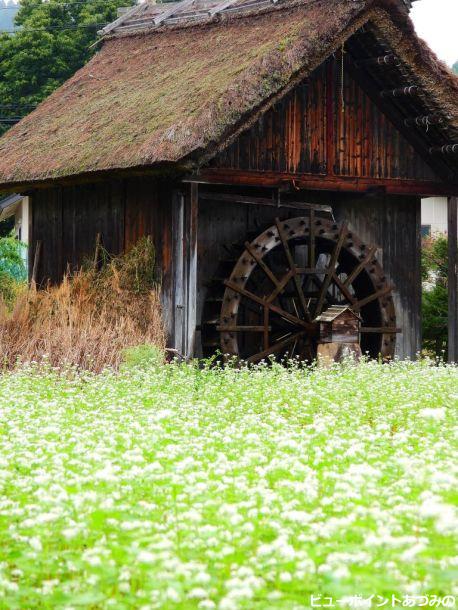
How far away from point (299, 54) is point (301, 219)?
2420 mm

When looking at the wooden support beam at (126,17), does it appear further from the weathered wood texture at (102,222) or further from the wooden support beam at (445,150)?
the wooden support beam at (445,150)

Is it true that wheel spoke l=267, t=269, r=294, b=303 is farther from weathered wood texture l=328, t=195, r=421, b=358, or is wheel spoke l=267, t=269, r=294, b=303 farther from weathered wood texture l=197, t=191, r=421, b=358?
weathered wood texture l=328, t=195, r=421, b=358

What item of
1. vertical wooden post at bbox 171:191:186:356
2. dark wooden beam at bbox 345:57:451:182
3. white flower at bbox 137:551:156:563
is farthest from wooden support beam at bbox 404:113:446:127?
white flower at bbox 137:551:156:563

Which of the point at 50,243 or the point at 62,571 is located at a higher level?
the point at 50,243

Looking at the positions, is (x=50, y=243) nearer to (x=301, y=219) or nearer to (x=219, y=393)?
(x=301, y=219)

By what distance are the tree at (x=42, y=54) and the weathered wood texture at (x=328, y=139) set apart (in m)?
18.3

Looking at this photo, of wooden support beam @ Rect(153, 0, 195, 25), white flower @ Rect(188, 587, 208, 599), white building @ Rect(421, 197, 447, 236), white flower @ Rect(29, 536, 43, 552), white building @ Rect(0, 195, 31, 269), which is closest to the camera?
white flower @ Rect(188, 587, 208, 599)

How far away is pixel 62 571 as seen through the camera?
4789mm

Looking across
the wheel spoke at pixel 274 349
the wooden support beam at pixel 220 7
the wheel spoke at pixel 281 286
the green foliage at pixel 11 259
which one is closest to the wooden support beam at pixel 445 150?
the wheel spoke at pixel 281 286

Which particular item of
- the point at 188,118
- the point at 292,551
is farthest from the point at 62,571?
the point at 188,118

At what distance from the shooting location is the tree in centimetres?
3250

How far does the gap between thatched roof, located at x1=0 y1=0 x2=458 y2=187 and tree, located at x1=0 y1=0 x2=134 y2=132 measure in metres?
14.8

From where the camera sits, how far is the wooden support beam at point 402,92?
49.1ft

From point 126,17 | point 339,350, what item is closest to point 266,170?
point 339,350
